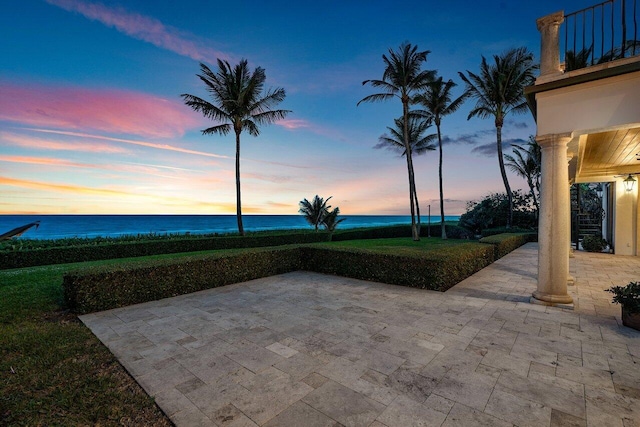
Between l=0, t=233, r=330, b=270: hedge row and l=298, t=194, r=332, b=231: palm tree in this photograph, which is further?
l=298, t=194, r=332, b=231: palm tree

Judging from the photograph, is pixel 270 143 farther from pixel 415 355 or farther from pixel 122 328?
pixel 415 355

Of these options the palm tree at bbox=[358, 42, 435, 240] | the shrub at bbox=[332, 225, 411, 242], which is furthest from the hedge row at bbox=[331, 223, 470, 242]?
the palm tree at bbox=[358, 42, 435, 240]

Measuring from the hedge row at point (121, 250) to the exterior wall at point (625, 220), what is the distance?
1601 centimetres

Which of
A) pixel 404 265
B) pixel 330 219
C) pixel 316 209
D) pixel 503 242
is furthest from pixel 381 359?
pixel 316 209

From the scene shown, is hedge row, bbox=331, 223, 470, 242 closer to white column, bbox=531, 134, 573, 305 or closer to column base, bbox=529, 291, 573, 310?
column base, bbox=529, 291, 573, 310

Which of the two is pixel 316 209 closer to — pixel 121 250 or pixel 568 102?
pixel 121 250

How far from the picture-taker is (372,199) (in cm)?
4025

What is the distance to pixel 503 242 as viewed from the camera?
10.6 metres

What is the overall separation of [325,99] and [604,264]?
1392 centimetres

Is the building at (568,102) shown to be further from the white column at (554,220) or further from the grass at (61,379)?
the grass at (61,379)

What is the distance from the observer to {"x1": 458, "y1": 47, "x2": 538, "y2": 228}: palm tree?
1809 centimetres

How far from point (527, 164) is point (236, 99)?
90.0 ft

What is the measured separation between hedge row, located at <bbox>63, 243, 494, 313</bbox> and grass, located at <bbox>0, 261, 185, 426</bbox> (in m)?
0.68

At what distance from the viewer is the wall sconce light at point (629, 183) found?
9328 mm
